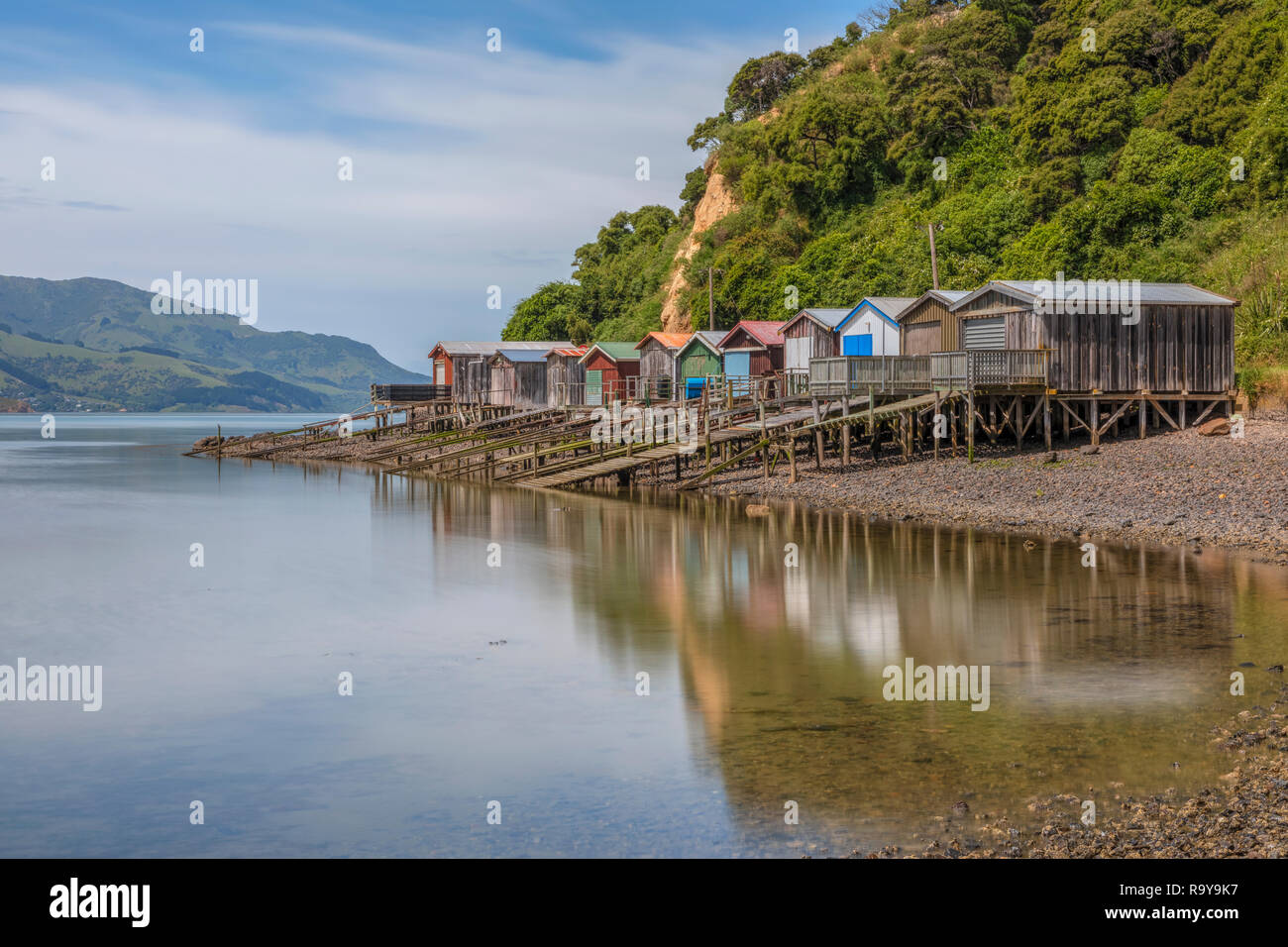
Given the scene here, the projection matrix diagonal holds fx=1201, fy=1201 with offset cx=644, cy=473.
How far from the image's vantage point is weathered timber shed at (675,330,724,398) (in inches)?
2564

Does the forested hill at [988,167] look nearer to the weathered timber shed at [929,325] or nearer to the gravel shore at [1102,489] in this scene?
the gravel shore at [1102,489]

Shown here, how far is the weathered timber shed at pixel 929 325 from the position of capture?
154 feet

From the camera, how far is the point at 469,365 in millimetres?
87562

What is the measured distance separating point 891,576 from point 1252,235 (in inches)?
1380

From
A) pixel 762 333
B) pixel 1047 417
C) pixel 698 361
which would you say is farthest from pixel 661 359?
pixel 1047 417

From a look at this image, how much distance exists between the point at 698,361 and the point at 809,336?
1048cm

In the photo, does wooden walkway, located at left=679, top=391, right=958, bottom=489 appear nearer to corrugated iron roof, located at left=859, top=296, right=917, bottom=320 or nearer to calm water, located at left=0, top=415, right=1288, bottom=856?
corrugated iron roof, located at left=859, top=296, right=917, bottom=320

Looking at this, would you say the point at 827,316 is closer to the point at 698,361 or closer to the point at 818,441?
the point at 698,361

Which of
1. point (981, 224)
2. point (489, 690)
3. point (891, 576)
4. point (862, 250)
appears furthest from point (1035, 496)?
point (862, 250)

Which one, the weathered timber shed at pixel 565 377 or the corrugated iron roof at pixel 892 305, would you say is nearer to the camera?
the corrugated iron roof at pixel 892 305

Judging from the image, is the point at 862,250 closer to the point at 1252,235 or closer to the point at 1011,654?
the point at 1252,235

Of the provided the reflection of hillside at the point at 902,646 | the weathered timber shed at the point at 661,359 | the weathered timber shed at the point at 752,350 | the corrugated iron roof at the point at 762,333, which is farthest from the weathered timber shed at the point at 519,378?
the reflection of hillside at the point at 902,646

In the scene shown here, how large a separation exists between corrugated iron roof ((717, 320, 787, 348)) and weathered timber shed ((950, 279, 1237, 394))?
2080 cm

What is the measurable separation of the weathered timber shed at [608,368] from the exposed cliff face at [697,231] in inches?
906
